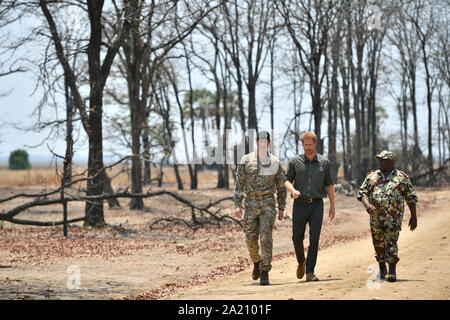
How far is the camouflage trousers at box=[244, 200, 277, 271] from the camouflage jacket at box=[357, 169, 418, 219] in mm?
1447

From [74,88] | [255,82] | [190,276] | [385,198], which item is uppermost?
[255,82]

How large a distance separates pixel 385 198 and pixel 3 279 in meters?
6.12

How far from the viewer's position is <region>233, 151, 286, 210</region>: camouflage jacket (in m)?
8.84

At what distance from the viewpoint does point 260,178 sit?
8852 mm

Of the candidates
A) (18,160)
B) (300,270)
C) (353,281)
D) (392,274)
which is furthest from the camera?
(18,160)

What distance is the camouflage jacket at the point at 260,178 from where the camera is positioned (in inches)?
348

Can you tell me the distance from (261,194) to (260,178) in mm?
232

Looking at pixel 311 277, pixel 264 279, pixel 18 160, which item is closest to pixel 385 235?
pixel 311 277

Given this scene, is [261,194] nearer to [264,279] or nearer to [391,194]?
[264,279]

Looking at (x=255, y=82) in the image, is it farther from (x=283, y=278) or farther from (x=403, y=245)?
(x=283, y=278)

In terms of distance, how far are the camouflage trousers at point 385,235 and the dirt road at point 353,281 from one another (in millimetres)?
350

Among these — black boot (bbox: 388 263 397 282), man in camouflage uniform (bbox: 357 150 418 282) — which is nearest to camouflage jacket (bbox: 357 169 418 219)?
man in camouflage uniform (bbox: 357 150 418 282)

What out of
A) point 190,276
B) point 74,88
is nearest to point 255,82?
point 74,88
